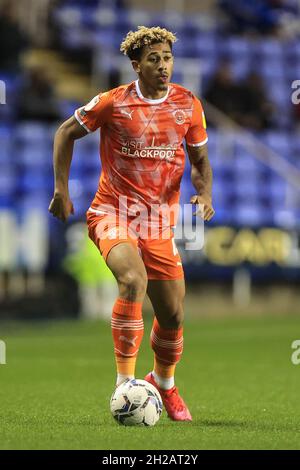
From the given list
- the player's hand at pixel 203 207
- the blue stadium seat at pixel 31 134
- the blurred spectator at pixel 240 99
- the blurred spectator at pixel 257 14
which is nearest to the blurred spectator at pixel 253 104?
the blurred spectator at pixel 240 99

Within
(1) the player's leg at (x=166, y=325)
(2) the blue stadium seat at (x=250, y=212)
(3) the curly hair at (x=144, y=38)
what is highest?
(3) the curly hair at (x=144, y=38)

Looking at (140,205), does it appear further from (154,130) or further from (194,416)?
(194,416)

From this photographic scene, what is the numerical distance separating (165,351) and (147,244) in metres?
0.65

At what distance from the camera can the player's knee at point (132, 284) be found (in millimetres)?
6090

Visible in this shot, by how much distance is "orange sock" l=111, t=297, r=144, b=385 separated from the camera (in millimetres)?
6148

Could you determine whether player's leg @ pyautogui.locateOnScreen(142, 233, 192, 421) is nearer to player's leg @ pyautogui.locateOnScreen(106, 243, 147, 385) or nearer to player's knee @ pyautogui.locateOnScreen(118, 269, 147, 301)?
player's leg @ pyautogui.locateOnScreen(106, 243, 147, 385)

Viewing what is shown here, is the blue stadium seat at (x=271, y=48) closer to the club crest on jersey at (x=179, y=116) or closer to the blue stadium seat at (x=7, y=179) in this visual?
the blue stadium seat at (x=7, y=179)

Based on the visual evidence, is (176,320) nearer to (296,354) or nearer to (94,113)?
(94,113)

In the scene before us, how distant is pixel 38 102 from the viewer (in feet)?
56.4

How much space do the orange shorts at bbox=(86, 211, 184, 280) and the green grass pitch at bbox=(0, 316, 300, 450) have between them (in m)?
0.80

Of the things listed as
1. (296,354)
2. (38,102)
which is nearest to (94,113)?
(296,354)

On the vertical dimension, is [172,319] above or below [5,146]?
below

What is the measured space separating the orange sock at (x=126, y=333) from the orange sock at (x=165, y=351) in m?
0.51

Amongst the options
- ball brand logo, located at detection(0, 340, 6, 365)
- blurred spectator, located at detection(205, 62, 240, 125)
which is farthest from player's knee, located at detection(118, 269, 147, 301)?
blurred spectator, located at detection(205, 62, 240, 125)
